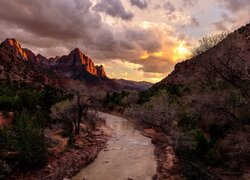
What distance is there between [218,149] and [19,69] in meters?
87.0

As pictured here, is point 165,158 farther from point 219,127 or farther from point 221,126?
point 221,126

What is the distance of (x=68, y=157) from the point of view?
2458 cm

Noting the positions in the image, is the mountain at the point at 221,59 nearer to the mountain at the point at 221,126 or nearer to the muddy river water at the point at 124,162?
the mountain at the point at 221,126

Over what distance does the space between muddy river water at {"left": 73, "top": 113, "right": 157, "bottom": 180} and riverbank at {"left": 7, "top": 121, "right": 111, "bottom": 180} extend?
0.64 metres

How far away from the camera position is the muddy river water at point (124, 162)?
868 inches

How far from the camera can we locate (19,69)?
96.7 meters

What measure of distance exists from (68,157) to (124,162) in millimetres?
4951

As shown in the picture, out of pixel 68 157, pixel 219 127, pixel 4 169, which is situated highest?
pixel 219 127

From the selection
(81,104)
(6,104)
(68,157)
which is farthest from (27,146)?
(6,104)

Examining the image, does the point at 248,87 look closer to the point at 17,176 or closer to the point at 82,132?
the point at 17,176

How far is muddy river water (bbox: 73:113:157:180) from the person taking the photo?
22.0m

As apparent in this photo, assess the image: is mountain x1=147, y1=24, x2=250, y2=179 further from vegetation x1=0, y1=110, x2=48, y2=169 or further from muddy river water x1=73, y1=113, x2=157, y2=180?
vegetation x1=0, y1=110, x2=48, y2=169

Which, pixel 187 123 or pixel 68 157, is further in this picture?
pixel 187 123

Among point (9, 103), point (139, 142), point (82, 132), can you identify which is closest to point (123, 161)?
point (139, 142)
